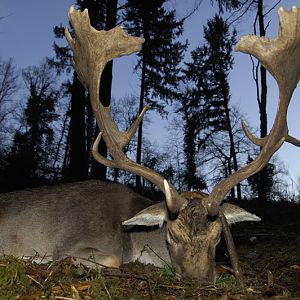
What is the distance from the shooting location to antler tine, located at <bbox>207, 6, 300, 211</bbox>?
6.12 meters

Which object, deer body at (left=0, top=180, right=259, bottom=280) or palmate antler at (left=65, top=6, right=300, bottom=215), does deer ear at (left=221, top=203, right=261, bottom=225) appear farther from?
palmate antler at (left=65, top=6, right=300, bottom=215)

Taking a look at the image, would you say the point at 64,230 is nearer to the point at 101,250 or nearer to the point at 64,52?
the point at 101,250

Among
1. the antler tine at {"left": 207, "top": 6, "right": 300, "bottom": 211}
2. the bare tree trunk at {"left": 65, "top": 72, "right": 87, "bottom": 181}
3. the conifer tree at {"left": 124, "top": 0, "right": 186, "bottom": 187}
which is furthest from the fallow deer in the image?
the conifer tree at {"left": 124, "top": 0, "right": 186, "bottom": 187}

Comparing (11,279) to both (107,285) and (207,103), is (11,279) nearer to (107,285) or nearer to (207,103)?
(107,285)

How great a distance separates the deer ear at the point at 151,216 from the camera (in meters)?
6.16

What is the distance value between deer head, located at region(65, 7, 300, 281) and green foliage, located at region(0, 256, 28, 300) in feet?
5.71

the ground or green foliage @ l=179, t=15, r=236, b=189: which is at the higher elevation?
green foliage @ l=179, t=15, r=236, b=189

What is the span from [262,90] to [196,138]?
22.4 metres

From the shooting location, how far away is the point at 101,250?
6.33 m

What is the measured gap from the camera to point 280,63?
6301 millimetres

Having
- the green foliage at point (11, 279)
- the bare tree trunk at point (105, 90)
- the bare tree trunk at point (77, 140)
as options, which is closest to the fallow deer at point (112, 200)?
the green foliage at point (11, 279)

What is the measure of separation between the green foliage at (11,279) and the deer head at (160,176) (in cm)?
174

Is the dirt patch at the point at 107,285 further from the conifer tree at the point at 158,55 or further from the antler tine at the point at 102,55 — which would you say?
the conifer tree at the point at 158,55

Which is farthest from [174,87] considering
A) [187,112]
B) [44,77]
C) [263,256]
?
[263,256]
